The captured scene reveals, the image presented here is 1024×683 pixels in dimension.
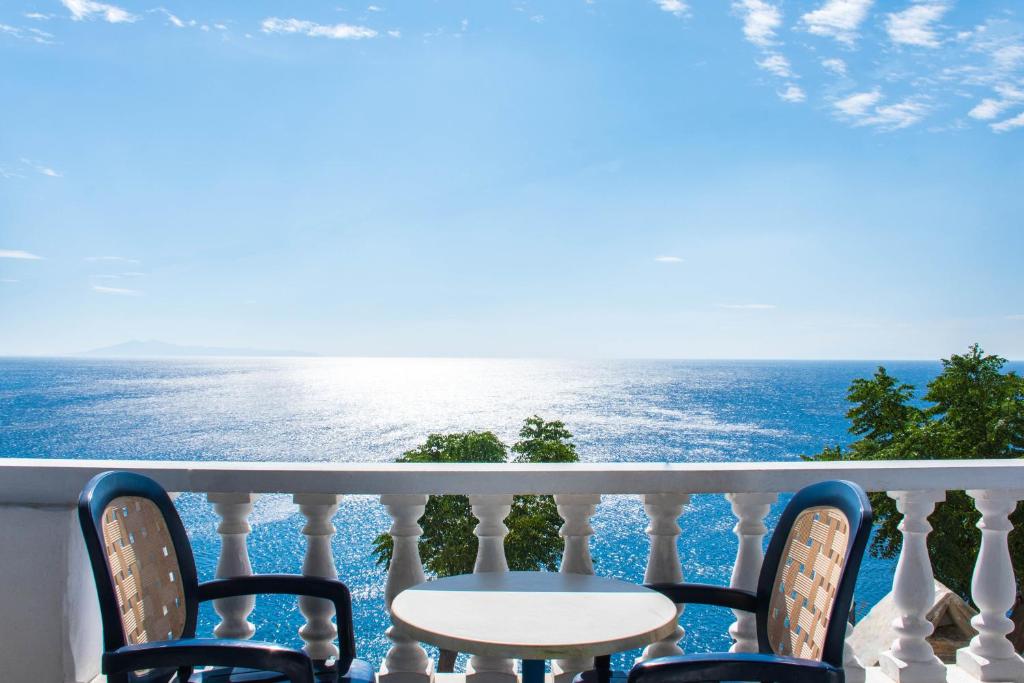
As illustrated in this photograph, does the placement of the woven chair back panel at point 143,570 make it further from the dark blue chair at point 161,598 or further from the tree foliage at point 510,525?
the tree foliage at point 510,525

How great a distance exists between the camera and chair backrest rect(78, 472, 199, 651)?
5.59 ft

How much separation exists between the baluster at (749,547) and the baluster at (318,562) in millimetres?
1310

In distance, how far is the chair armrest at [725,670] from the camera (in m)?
1.53

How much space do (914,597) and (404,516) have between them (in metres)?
1.73

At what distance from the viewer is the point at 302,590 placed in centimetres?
212

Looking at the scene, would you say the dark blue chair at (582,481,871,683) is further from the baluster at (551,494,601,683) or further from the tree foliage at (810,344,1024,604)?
the tree foliage at (810,344,1024,604)

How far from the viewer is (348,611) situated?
2.14m

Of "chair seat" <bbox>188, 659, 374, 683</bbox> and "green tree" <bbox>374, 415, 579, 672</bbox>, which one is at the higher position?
"chair seat" <bbox>188, 659, 374, 683</bbox>

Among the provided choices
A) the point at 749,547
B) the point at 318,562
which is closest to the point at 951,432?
the point at 749,547

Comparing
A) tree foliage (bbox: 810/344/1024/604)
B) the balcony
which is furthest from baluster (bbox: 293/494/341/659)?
tree foliage (bbox: 810/344/1024/604)

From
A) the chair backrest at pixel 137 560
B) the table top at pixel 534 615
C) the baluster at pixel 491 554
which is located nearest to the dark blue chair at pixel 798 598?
the table top at pixel 534 615

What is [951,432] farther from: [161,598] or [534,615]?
[161,598]

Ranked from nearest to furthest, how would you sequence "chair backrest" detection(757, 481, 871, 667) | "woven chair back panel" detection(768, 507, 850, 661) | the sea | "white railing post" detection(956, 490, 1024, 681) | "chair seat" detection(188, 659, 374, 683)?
"chair backrest" detection(757, 481, 871, 667)
"woven chair back panel" detection(768, 507, 850, 661)
"chair seat" detection(188, 659, 374, 683)
"white railing post" detection(956, 490, 1024, 681)
the sea

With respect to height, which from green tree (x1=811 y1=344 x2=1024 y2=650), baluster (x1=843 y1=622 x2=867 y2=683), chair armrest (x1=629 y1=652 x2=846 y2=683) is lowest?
green tree (x1=811 y1=344 x2=1024 y2=650)
